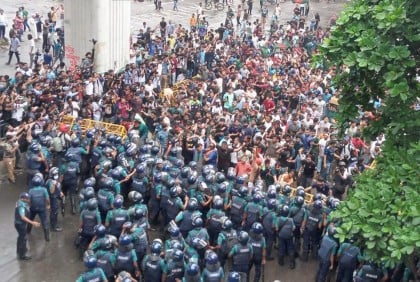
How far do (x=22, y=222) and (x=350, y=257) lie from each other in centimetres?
627

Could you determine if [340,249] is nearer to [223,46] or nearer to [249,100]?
[249,100]

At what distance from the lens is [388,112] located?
8.04 metres

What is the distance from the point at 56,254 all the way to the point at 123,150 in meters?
2.96

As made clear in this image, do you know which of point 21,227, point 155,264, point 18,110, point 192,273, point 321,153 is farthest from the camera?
point 18,110

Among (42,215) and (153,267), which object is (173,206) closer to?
(153,267)

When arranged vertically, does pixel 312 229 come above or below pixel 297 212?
below

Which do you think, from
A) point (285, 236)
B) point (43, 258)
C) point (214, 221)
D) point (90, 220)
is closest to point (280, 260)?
point (285, 236)

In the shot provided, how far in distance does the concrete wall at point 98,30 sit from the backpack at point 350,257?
12927 mm

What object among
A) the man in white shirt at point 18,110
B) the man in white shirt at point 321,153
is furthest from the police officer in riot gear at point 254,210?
the man in white shirt at point 18,110

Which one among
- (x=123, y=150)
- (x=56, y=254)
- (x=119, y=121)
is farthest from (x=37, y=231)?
(x=119, y=121)

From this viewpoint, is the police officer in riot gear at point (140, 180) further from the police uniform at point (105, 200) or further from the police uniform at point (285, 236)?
the police uniform at point (285, 236)

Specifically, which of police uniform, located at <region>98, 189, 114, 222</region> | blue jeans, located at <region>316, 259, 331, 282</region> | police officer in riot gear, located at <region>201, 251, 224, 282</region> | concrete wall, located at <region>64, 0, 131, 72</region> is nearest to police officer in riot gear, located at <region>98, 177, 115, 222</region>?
police uniform, located at <region>98, 189, 114, 222</region>

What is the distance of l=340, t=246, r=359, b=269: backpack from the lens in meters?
10.8

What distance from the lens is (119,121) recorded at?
1716 cm
